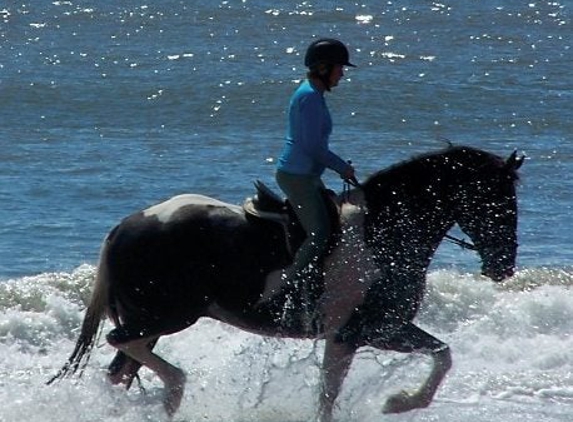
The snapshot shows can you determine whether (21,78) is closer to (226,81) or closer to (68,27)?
(226,81)

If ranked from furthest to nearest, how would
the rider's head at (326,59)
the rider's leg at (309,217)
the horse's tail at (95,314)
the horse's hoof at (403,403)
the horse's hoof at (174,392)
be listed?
the horse's hoof at (174,392)
the horse's tail at (95,314)
the horse's hoof at (403,403)
the rider's leg at (309,217)
the rider's head at (326,59)

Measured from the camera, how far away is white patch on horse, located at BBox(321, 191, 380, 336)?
8.27 meters

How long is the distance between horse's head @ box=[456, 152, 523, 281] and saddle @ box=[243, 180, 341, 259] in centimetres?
72

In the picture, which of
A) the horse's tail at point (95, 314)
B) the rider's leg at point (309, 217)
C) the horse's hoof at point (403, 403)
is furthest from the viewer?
the horse's tail at point (95, 314)

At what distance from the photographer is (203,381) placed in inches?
361

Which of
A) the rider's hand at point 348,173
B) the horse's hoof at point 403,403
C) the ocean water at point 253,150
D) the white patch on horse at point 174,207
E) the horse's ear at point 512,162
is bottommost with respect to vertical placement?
the ocean water at point 253,150

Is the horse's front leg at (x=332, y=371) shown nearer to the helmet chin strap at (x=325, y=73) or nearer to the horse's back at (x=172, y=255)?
the horse's back at (x=172, y=255)

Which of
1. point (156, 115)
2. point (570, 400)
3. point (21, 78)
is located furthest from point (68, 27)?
point (570, 400)

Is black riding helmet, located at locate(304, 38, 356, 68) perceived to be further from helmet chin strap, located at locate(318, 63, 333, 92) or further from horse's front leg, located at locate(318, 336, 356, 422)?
horse's front leg, located at locate(318, 336, 356, 422)

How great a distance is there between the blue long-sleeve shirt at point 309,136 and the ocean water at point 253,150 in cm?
111

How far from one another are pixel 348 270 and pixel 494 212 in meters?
0.87

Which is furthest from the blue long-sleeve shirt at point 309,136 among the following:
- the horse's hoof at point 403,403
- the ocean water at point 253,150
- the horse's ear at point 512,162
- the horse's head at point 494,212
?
the horse's hoof at point 403,403

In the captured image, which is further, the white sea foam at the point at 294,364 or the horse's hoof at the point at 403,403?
the white sea foam at the point at 294,364

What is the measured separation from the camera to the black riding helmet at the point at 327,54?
26.3 ft
